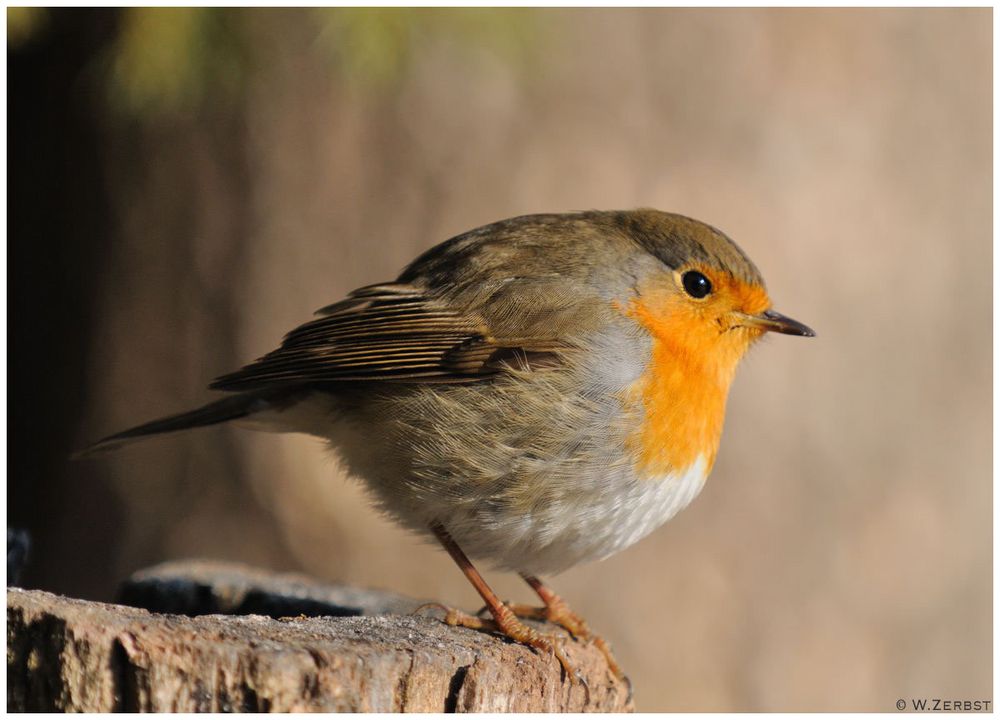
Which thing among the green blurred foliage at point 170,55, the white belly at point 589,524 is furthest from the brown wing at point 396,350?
the green blurred foliage at point 170,55

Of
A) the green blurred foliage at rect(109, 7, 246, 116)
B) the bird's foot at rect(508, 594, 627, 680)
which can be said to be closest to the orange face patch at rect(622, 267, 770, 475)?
the bird's foot at rect(508, 594, 627, 680)

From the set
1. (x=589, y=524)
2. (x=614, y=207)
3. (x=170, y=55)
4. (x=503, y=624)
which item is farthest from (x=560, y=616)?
(x=170, y=55)

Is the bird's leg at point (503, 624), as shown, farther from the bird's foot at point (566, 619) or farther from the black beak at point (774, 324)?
the black beak at point (774, 324)

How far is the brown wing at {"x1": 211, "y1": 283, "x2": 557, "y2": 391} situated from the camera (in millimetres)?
2947

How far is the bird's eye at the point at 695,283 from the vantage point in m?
3.10

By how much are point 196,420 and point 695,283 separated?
4.99ft

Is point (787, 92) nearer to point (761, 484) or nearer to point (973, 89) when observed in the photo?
point (973, 89)

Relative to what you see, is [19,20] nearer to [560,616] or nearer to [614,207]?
[614,207]

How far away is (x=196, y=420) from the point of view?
3.45m

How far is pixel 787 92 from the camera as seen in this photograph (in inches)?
199

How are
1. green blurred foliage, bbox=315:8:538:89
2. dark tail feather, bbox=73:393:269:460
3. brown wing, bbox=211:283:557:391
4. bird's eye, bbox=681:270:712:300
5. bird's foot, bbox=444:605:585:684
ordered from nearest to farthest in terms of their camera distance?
bird's foot, bbox=444:605:585:684 < brown wing, bbox=211:283:557:391 < bird's eye, bbox=681:270:712:300 < dark tail feather, bbox=73:393:269:460 < green blurred foliage, bbox=315:8:538:89

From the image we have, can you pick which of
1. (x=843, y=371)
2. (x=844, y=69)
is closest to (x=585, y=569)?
(x=843, y=371)

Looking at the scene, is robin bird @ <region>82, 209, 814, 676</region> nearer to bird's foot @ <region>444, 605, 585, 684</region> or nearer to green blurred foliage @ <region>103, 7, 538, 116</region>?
bird's foot @ <region>444, 605, 585, 684</region>

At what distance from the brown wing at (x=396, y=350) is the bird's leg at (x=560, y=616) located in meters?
0.68
